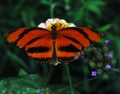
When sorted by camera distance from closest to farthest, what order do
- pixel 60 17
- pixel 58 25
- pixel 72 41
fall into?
pixel 72 41, pixel 58 25, pixel 60 17

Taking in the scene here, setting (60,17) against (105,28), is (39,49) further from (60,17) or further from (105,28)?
(105,28)

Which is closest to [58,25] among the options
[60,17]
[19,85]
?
[19,85]

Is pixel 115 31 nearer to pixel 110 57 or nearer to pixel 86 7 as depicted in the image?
pixel 86 7

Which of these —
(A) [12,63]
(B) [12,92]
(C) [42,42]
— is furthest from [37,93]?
(A) [12,63]

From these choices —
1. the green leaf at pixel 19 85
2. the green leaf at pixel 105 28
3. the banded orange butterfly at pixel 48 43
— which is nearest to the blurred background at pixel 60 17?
the green leaf at pixel 105 28

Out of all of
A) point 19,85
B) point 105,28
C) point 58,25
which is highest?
point 105,28

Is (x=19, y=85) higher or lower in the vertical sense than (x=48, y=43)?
lower
